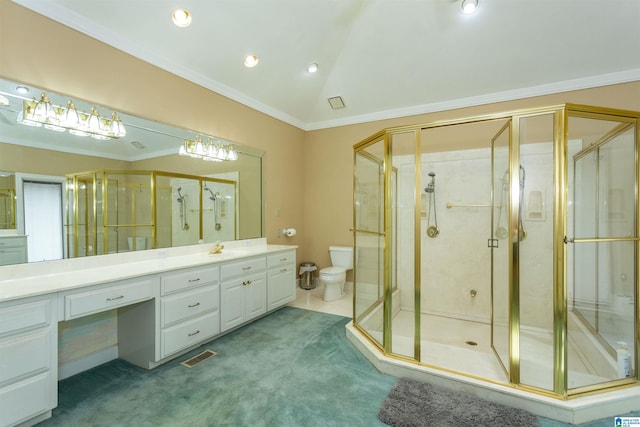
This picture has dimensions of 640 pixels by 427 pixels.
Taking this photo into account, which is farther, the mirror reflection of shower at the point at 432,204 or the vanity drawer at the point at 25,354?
the mirror reflection of shower at the point at 432,204

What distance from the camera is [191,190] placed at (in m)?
3.12

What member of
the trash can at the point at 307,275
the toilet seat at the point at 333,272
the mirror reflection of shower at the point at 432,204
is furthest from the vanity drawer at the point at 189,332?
the mirror reflection of shower at the point at 432,204

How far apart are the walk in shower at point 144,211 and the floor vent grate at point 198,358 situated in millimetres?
1084

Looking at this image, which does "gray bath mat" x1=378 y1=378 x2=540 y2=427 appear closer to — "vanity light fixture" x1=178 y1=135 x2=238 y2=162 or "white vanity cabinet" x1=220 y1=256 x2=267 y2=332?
"white vanity cabinet" x1=220 y1=256 x2=267 y2=332

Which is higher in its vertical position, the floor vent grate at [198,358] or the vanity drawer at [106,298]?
the vanity drawer at [106,298]

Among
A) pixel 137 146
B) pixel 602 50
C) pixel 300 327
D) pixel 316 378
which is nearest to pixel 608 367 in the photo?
pixel 316 378

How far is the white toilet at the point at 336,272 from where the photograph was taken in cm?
396

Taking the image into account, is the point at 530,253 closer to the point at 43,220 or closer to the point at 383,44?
the point at 383,44

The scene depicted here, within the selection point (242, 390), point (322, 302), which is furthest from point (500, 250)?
point (242, 390)

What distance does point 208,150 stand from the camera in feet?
10.7

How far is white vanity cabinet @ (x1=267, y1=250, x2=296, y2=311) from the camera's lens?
3408 millimetres

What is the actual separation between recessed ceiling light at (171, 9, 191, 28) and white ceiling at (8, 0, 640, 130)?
0.05 meters

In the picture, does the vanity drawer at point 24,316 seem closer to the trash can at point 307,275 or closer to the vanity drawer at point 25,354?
the vanity drawer at point 25,354

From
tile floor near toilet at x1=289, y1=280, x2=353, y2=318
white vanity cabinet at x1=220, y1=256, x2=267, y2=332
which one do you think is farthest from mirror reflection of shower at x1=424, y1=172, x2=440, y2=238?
white vanity cabinet at x1=220, y1=256, x2=267, y2=332
